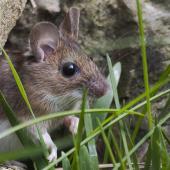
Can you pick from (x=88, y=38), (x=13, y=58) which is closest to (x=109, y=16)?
(x=88, y=38)

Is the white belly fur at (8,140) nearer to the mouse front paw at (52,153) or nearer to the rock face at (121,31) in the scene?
the mouse front paw at (52,153)

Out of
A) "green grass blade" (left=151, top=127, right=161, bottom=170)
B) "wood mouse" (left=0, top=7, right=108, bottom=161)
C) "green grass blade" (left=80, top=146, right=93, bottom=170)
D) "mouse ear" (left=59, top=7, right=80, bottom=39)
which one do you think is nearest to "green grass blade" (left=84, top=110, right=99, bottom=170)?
"green grass blade" (left=80, top=146, right=93, bottom=170)

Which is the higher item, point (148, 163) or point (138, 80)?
point (138, 80)

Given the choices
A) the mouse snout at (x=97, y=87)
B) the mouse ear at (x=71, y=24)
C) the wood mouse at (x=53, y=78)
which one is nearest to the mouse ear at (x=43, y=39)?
the wood mouse at (x=53, y=78)

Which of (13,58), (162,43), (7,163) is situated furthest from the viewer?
(162,43)

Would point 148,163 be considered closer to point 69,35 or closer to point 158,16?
point 69,35

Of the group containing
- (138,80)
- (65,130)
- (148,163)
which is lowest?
(148,163)

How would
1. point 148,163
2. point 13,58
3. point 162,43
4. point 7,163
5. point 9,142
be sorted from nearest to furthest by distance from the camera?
point 148,163 < point 7,163 < point 9,142 < point 13,58 < point 162,43
